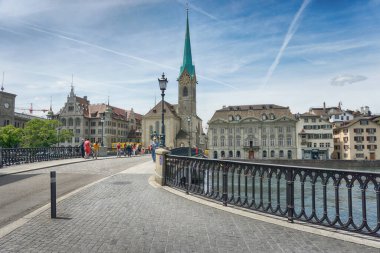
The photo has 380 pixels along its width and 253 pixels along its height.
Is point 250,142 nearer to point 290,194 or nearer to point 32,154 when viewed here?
point 32,154

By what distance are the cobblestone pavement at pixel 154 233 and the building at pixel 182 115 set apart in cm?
8550

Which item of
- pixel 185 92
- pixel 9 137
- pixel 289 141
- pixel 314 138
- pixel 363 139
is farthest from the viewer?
pixel 185 92

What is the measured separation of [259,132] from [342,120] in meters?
30.8

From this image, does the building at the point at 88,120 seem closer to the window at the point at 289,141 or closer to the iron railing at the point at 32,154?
the window at the point at 289,141

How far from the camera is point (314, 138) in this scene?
82438mm

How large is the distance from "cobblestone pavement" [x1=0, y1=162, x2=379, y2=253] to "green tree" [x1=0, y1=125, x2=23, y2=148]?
79.3 metres

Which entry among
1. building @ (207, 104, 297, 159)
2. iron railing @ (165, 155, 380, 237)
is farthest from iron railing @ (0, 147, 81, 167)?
building @ (207, 104, 297, 159)

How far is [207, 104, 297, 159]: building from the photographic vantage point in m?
85.1

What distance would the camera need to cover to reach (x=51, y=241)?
5055mm

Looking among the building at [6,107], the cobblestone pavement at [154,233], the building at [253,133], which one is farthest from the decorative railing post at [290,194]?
the building at [6,107]

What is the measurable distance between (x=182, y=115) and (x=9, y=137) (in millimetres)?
50854

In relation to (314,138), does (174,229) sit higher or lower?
lower

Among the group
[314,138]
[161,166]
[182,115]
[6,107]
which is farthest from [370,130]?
[6,107]

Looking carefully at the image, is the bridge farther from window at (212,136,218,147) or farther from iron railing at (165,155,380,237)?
Answer: window at (212,136,218,147)
